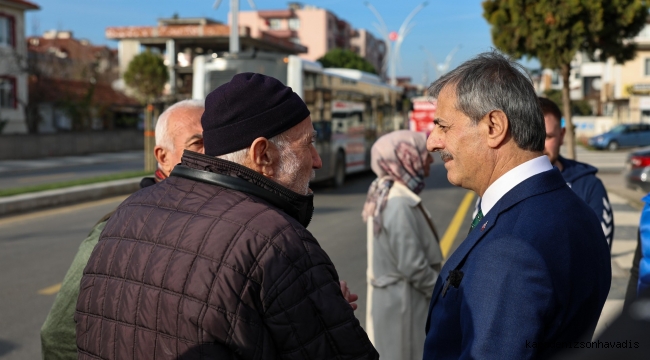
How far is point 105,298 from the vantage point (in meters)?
1.80

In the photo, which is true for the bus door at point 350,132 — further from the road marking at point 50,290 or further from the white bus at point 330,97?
the road marking at point 50,290

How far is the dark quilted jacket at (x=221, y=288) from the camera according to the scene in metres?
1.61

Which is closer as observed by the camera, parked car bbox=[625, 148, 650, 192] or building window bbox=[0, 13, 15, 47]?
parked car bbox=[625, 148, 650, 192]

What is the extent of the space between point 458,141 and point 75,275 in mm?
1464

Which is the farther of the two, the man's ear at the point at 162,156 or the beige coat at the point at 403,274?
the beige coat at the point at 403,274

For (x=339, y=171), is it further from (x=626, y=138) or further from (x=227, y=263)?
(x=626, y=138)

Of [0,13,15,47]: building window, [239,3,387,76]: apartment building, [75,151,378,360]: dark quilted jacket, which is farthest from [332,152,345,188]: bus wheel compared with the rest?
[239,3,387,76]: apartment building

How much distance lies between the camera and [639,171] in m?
15.2

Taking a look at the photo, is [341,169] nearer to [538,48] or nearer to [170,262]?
[538,48]

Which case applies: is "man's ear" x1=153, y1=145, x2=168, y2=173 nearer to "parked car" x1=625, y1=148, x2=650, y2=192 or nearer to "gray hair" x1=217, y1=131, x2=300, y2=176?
"gray hair" x1=217, y1=131, x2=300, y2=176

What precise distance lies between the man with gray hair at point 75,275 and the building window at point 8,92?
37130 millimetres

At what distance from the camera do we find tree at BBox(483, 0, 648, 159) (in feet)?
52.0

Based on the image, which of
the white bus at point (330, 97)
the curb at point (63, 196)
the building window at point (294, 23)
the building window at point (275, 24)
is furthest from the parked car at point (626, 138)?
the building window at point (275, 24)

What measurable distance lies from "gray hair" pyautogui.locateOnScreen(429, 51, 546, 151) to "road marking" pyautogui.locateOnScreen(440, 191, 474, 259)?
588cm
